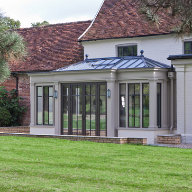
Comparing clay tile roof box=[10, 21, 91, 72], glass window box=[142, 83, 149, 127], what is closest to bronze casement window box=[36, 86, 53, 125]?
clay tile roof box=[10, 21, 91, 72]

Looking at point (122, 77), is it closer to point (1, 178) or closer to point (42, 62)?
point (42, 62)

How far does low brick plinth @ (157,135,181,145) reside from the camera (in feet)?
59.6

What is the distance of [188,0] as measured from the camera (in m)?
9.30

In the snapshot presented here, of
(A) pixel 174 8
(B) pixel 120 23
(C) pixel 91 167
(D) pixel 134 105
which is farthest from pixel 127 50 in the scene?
(A) pixel 174 8

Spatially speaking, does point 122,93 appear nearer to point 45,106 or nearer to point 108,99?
point 108,99

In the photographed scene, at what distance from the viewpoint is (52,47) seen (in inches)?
1133

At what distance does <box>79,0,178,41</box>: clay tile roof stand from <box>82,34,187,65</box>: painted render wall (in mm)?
296

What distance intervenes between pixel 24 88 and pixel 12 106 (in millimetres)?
1574

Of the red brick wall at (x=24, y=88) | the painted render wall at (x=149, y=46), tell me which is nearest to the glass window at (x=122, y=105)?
the painted render wall at (x=149, y=46)

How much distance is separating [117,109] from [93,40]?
6.39m

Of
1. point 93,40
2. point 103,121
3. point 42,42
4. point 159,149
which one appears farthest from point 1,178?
point 42,42

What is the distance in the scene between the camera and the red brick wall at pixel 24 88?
89.5 ft

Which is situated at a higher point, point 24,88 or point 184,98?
point 24,88

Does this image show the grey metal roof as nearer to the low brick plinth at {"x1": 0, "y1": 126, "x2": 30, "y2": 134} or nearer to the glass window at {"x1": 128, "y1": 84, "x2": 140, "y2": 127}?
the glass window at {"x1": 128, "y1": 84, "x2": 140, "y2": 127}
